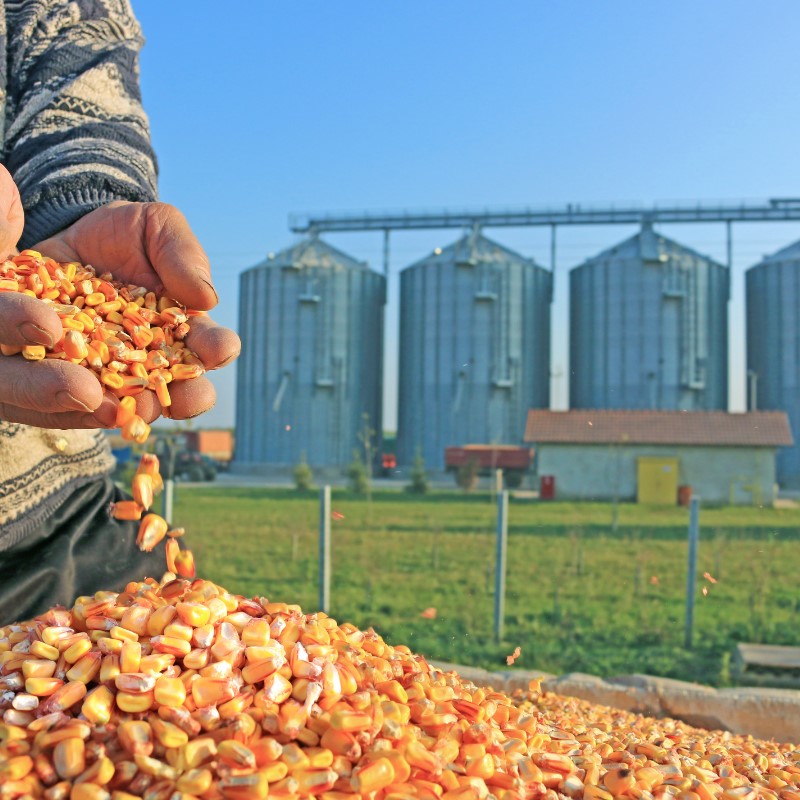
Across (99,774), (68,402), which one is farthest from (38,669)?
(68,402)

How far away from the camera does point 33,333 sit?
4.17ft

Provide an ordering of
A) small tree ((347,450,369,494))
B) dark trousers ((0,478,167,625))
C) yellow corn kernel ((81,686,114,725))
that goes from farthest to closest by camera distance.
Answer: small tree ((347,450,369,494)) → dark trousers ((0,478,167,625)) → yellow corn kernel ((81,686,114,725))

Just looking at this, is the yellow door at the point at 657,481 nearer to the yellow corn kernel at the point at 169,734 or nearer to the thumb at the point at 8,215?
the thumb at the point at 8,215

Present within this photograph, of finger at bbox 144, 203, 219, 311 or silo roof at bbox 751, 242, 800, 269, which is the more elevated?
silo roof at bbox 751, 242, 800, 269

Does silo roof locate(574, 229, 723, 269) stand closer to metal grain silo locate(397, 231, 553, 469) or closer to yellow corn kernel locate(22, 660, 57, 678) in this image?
metal grain silo locate(397, 231, 553, 469)

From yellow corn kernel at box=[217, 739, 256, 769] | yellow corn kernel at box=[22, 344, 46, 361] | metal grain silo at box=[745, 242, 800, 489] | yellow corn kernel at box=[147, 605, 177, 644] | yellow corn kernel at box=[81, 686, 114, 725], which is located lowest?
yellow corn kernel at box=[217, 739, 256, 769]

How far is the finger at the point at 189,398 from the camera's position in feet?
5.01

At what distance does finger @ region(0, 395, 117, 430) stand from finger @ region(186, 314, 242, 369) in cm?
21

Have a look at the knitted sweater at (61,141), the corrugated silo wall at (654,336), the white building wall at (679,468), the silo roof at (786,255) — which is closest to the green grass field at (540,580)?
the knitted sweater at (61,141)

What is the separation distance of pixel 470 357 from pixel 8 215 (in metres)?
19.1

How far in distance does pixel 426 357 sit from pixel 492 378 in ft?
6.11

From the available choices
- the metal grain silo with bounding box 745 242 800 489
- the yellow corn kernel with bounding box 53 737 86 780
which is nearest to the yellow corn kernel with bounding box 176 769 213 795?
the yellow corn kernel with bounding box 53 737 86 780

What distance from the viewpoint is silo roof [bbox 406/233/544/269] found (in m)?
21.6

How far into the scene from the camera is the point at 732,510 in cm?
1243
